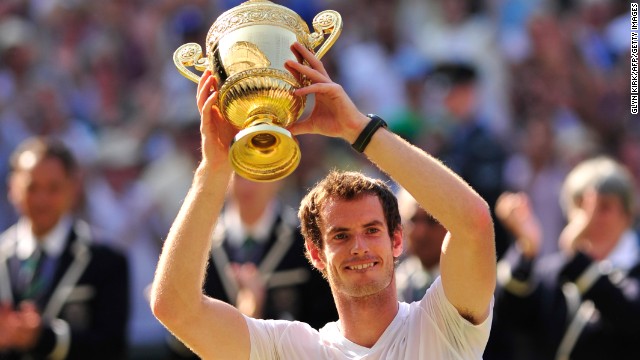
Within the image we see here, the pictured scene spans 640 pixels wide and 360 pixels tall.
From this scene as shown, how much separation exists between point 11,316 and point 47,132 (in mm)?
3682

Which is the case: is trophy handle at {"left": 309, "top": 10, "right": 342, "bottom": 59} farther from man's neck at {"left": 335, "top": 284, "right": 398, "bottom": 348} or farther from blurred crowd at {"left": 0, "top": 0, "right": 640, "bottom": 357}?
blurred crowd at {"left": 0, "top": 0, "right": 640, "bottom": 357}

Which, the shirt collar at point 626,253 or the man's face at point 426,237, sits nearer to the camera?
the man's face at point 426,237

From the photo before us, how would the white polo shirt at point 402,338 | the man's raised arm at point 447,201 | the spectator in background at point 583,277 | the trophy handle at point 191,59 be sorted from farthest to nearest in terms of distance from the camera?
the spectator in background at point 583,277, the trophy handle at point 191,59, the white polo shirt at point 402,338, the man's raised arm at point 447,201

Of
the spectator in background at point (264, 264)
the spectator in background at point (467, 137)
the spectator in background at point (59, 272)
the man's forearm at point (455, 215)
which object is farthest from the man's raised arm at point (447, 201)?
the spectator in background at point (467, 137)

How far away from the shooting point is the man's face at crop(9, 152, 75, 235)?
6922mm

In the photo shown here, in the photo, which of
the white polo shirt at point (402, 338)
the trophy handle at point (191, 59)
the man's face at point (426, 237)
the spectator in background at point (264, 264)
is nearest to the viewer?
the white polo shirt at point (402, 338)

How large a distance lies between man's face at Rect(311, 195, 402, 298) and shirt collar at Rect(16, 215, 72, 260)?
3.11m

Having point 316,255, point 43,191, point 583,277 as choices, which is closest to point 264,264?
point 43,191

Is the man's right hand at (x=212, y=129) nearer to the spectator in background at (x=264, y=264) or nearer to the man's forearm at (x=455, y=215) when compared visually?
the man's forearm at (x=455, y=215)

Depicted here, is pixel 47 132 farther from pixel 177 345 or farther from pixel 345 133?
pixel 345 133

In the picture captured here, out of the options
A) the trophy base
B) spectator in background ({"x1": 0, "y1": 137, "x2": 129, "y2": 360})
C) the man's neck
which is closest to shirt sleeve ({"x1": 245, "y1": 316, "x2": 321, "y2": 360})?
the man's neck

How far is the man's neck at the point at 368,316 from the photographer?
4156 millimetres

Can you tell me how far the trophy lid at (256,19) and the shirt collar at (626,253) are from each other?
338 cm

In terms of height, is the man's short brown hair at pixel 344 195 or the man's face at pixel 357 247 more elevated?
the man's short brown hair at pixel 344 195
